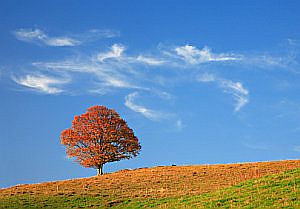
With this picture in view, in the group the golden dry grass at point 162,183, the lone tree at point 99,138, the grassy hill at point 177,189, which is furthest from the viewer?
the lone tree at point 99,138

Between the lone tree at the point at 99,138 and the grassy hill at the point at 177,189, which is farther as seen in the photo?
the lone tree at the point at 99,138

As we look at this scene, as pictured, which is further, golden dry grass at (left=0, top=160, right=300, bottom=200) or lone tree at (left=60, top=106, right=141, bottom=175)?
lone tree at (left=60, top=106, right=141, bottom=175)

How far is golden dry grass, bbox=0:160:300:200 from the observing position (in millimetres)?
43656

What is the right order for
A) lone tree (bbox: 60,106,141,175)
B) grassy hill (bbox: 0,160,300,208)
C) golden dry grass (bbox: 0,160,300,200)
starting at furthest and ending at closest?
lone tree (bbox: 60,106,141,175) → golden dry grass (bbox: 0,160,300,200) → grassy hill (bbox: 0,160,300,208)

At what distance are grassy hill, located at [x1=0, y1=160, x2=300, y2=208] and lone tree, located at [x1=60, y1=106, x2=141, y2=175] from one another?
5140mm

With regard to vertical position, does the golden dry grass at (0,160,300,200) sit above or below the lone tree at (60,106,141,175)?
below

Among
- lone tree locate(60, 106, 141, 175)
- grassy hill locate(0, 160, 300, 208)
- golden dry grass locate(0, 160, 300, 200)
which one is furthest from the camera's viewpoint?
lone tree locate(60, 106, 141, 175)

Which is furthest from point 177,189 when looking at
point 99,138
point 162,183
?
Answer: point 99,138

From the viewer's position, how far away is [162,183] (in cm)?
4953

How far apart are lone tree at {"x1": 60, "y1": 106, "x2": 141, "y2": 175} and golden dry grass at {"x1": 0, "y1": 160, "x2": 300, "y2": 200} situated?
869cm

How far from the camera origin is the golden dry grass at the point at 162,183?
143ft

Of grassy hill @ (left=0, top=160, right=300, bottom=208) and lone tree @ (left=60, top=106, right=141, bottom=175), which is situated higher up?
lone tree @ (left=60, top=106, right=141, bottom=175)

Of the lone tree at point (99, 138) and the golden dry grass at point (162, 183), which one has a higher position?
the lone tree at point (99, 138)

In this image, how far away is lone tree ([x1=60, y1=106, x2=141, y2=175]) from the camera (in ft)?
227
